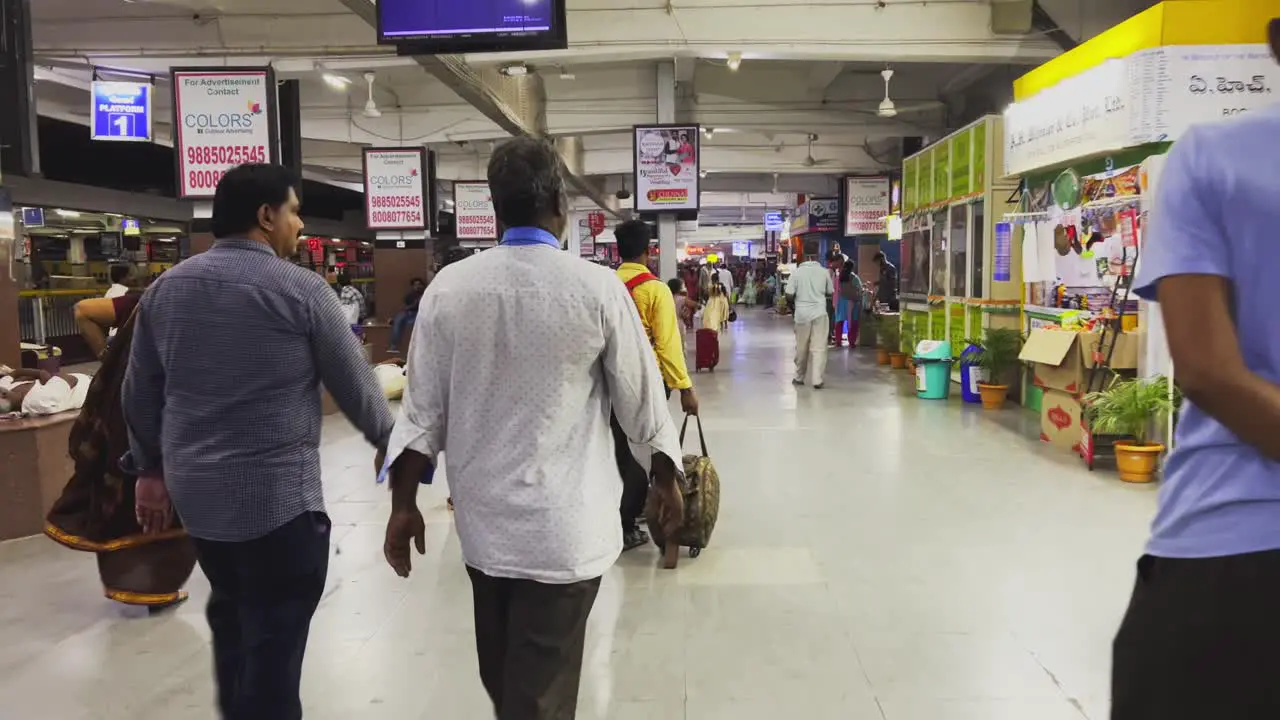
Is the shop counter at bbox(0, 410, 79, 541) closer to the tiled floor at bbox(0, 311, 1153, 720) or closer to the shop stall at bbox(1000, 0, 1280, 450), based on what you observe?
the tiled floor at bbox(0, 311, 1153, 720)

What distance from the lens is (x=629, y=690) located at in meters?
3.15

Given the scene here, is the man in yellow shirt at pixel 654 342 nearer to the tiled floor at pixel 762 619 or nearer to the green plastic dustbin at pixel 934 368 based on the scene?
the tiled floor at pixel 762 619

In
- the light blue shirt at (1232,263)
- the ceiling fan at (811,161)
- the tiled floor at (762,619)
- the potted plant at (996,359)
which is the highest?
the ceiling fan at (811,161)

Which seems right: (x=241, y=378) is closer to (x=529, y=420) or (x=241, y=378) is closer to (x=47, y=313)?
(x=529, y=420)

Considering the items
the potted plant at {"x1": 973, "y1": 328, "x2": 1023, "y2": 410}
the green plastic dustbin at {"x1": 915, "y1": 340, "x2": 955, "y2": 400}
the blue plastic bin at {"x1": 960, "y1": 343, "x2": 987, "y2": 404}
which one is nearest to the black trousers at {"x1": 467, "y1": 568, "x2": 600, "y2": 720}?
the potted plant at {"x1": 973, "y1": 328, "x2": 1023, "y2": 410}

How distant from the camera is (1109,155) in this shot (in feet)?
23.2

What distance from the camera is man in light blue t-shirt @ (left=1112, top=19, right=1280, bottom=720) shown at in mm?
1120

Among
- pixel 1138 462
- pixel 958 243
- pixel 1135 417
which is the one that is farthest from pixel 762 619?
pixel 958 243

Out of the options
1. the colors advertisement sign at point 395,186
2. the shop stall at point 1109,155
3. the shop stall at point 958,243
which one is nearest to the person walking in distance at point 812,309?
the shop stall at point 958,243

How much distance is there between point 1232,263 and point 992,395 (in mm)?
8409

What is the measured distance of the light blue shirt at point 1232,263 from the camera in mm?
1122

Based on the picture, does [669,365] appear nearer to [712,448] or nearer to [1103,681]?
[1103,681]

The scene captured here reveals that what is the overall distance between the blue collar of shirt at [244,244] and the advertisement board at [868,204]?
58.3 ft

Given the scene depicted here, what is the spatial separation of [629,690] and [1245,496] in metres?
2.34
